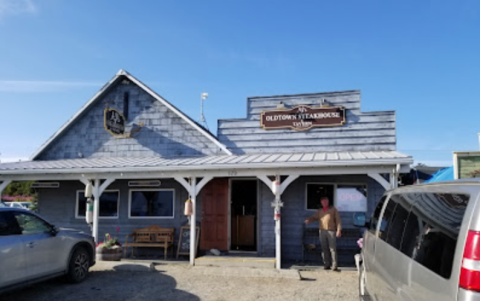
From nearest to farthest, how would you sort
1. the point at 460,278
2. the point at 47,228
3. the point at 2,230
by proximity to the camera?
the point at 460,278 < the point at 2,230 < the point at 47,228

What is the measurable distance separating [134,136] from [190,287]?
639cm

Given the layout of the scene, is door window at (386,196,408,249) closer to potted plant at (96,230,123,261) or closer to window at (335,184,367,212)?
window at (335,184,367,212)

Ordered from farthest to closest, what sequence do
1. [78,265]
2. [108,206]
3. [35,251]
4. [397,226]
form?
[108,206], [78,265], [35,251], [397,226]

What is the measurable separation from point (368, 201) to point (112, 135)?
331 inches

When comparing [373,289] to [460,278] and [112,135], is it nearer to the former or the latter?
[460,278]

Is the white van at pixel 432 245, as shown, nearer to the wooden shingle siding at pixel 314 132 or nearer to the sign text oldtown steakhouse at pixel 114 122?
the wooden shingle siding at pixel 314 132

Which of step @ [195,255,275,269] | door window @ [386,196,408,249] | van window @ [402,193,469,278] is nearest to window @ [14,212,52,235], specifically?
step @ [195,255,275,269]

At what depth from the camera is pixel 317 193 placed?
35.3 feet

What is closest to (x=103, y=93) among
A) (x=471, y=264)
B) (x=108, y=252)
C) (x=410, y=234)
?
(x=108, y=252)

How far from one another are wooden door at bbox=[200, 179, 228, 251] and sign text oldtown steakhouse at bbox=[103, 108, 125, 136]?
3440mm

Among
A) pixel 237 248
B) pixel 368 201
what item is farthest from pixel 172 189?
pixel 368 201

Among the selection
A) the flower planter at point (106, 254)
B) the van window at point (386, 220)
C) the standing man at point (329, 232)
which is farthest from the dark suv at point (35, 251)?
the van window at point (386, 220)

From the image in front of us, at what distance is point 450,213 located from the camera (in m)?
2.49

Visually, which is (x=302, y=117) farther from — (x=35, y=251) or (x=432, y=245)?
(x=432, y=245)
